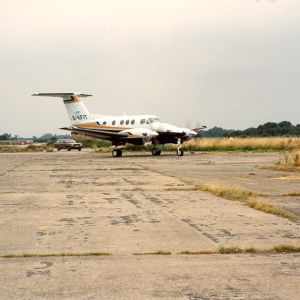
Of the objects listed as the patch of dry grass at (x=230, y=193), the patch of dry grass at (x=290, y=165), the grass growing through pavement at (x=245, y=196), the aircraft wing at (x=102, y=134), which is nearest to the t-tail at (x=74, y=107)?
the aircraft wing at (x=102, y=134)

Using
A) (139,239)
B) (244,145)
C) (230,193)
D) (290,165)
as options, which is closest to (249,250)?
(139,239)

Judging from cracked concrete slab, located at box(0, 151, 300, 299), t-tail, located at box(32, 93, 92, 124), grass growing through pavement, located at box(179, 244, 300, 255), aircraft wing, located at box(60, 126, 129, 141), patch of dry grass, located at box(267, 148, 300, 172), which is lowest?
cracked concrete slab, located at box(0, 151, 300, 299)

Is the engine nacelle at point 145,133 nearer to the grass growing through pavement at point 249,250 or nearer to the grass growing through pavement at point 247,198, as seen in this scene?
the grass growing through pavement at point 247,198

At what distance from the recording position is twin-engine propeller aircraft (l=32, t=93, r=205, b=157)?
43.6 m

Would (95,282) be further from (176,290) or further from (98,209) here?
(98,209)

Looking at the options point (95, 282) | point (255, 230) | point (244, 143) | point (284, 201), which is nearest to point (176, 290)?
point (95, 282)

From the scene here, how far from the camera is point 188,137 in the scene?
43500mm

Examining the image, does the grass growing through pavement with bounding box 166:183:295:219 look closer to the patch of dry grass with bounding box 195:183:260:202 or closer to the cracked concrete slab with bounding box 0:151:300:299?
the patch of dry grass with bounding box 195:183:260:202

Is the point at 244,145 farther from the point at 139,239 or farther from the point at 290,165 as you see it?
the point at 139,239

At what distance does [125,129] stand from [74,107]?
18.5 ft

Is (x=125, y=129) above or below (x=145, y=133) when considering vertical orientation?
above

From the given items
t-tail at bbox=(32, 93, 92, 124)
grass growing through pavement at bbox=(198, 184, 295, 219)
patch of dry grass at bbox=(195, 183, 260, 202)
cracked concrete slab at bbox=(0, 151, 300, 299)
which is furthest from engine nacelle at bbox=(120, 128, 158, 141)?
cracked concrete slab at bbox=(0, 151, 300, 299)

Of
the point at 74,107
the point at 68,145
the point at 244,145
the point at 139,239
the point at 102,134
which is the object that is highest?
the point at 74,107

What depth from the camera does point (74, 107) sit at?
47.9 metres
